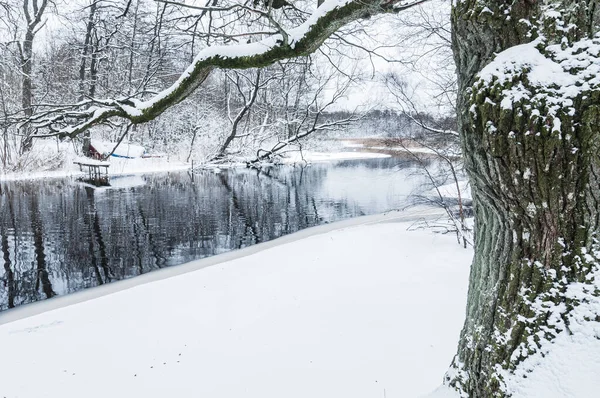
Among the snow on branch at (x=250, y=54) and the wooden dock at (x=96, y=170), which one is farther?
the wooden dock at (x=96, y=170)

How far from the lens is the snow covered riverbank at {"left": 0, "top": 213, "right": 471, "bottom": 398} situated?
306cm

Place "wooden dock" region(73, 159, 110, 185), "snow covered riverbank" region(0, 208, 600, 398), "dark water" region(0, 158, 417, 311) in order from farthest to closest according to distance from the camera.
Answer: "wooden dock" region(73, 159, 110, 185) → "dark water" region(0, 158, 417, 311) → "snow covered riverbank" region(0, 208, 600, 398)

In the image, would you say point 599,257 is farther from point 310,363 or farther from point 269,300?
point 269,300

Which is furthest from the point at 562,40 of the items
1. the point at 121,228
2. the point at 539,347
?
the point at 121,228

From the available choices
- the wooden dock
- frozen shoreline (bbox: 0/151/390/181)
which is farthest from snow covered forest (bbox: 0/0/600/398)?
frozen shoreline (bbox: 0/151/390/181)

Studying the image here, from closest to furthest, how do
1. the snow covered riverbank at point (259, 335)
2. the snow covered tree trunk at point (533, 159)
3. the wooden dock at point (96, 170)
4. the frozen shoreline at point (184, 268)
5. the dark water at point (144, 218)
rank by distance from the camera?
the snow covered tree trunk at point (533, 159) → the snow covered riverbank at point (259, 335) → the frozen shoreline at point (184, 268) → the dark water at point (144, 218) → the wooden dock at point (96, 170)

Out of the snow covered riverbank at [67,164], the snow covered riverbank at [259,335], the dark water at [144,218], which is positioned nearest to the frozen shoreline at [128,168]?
the snow covered riverbank at [67,164]

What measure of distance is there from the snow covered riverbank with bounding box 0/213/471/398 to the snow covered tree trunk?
154 cm

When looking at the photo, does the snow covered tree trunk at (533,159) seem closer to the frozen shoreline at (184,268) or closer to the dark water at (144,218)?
the frozen shoreline at (184,268)

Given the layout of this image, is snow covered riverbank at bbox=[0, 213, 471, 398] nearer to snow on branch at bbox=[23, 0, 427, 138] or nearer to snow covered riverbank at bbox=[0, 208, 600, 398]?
snow covered riverbank at bbox=[0, 208, 600, 398]

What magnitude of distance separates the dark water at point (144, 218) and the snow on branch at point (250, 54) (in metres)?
4.47

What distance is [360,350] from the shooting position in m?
3.38

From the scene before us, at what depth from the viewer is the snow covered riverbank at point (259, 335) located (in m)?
3.06

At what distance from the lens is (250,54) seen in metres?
2.38
